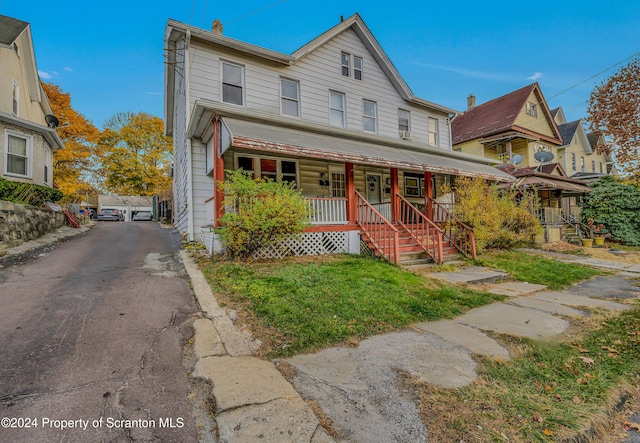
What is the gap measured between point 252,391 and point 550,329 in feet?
13.0

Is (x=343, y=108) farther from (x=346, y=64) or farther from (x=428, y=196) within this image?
(x=428, y=196)

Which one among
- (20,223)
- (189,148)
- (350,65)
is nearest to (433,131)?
(350,65)

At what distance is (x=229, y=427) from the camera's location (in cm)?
198

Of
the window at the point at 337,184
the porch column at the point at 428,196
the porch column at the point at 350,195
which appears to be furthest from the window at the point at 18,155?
the porch column at the point at 428,196

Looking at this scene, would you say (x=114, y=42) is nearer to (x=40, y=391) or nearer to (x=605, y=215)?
(x=40, y=391)

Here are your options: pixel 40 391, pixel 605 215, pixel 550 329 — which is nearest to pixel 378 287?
pixel 550 329

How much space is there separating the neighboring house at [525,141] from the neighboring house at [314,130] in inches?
275

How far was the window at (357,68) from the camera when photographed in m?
13.2

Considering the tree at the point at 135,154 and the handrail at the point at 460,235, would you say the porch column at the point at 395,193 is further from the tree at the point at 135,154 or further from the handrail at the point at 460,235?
the tree at the point at 135,154

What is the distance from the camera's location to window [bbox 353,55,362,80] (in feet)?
43.3

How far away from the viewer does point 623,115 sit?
274 inches

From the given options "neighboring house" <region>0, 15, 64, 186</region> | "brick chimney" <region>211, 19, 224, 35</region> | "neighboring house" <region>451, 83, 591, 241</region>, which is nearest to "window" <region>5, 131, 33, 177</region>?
"neighboring house" <region>0, 15, 64, 186</region>

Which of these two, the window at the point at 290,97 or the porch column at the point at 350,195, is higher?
the window at the point at 290,97

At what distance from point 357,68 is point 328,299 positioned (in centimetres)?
1182
